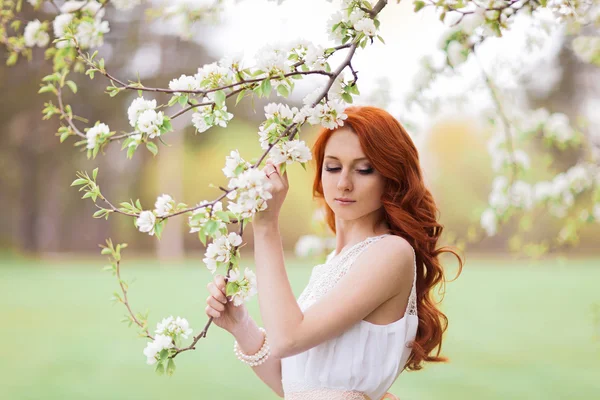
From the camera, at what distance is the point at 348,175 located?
151cm

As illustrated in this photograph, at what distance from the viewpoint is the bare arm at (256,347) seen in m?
1.62

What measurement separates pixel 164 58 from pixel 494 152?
15371 millimetres

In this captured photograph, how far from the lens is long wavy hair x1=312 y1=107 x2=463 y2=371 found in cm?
151

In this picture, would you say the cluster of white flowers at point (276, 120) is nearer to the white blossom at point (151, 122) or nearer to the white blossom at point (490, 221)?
the white blossom at point (151, 122)

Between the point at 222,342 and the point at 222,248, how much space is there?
26.9ft

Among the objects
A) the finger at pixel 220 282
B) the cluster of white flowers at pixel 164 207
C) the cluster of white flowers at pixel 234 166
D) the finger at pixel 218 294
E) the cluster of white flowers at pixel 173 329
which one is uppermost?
the cluster of white flowers at pixel 234 166

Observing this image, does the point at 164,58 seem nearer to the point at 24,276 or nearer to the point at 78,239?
the point at 78,239

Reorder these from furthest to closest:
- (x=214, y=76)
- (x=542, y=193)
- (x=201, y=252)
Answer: (x=201, y=252) → (x=542, y=193) → (x=214, y=76)

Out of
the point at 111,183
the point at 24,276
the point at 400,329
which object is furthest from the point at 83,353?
the point at 111,183

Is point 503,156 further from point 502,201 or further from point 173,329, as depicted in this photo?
point 173,329

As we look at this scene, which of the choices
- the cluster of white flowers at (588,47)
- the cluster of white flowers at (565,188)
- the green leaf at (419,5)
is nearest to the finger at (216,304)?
the green leaf at (419,5)

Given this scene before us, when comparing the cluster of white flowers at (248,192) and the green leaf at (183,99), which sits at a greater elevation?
the green leaf at (183,99)

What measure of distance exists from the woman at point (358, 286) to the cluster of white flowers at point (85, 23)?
646 mm

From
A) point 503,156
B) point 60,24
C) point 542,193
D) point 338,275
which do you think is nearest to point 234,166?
point 338,275
